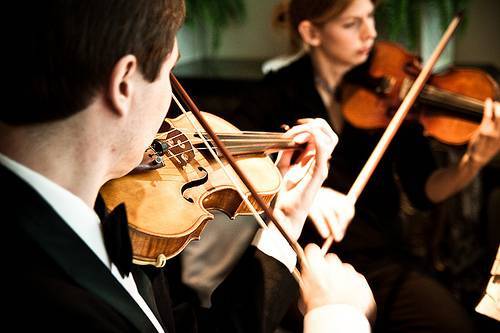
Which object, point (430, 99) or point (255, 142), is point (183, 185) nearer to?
point (255, 142)

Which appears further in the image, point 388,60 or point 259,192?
point 388,60

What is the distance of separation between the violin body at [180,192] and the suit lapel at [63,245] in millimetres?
118

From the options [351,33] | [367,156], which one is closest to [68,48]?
[367,156]

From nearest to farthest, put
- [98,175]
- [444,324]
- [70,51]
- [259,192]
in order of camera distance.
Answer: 1. [70,51]
2. [98,175]
3. [259,192]
4. [444,324]

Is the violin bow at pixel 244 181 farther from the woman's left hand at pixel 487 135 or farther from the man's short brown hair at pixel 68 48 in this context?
the woman's left hand at pixel 487 135

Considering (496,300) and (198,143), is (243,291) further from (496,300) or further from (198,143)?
(496,300)

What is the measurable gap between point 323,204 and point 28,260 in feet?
1.95

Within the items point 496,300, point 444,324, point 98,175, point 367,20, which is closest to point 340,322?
point 496,300

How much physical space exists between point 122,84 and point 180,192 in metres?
0.25

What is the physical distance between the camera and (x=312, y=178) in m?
0.97

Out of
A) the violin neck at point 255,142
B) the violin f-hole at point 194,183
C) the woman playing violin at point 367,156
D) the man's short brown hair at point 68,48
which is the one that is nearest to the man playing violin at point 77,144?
the man's short brown hair at point 68,48

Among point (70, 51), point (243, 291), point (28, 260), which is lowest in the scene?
point (243, 291)

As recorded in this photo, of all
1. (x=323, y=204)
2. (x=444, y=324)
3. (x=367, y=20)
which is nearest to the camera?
(x=323, y=204)

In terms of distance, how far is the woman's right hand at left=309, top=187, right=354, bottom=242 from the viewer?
3.28ft
